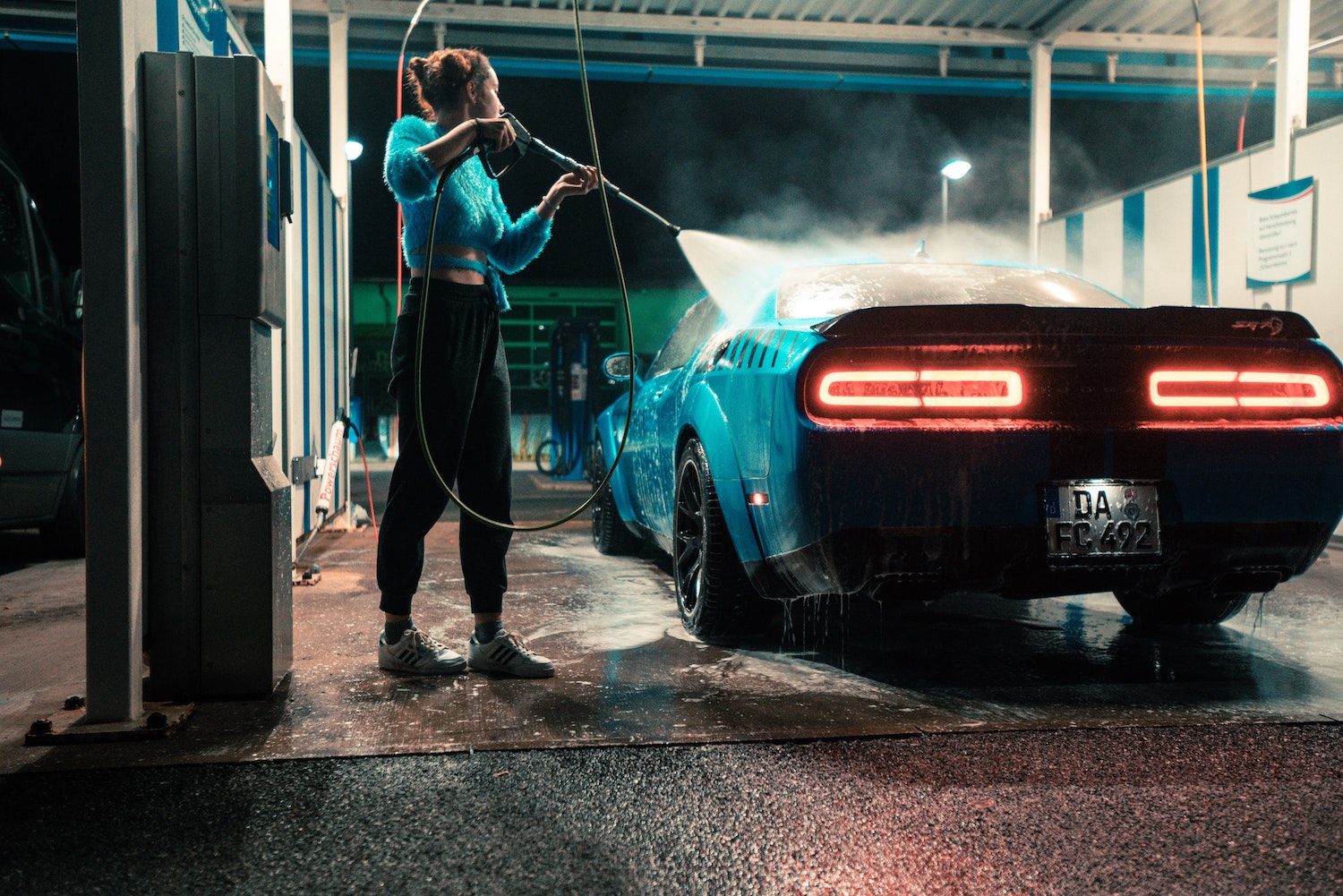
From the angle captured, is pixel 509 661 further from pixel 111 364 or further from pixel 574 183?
pixel 574 183

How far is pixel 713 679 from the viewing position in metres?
2.95

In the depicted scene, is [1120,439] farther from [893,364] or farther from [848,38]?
[848,38]

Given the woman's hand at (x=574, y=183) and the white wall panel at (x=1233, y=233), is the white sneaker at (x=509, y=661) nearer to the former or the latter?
the woman's hand at (x=574, y=183)

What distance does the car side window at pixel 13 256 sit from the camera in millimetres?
5234

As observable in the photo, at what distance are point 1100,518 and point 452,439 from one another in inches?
69.4

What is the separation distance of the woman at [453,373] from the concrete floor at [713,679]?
16 cm

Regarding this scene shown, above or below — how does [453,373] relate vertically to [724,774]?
above

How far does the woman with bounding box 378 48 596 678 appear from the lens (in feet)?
9.75

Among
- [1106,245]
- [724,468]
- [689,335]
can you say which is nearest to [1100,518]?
[724,468]

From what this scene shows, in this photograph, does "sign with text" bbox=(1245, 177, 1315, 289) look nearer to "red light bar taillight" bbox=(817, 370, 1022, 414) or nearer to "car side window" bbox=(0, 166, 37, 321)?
"red light bar taillight" bbox=(817, 370, 1022, 414)

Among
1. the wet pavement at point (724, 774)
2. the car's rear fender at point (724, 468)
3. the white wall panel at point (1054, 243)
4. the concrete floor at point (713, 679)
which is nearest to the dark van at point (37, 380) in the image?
the concrete floor at point (713, 679)

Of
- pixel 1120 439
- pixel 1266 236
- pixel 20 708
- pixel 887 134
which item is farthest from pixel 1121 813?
pixel 887 134

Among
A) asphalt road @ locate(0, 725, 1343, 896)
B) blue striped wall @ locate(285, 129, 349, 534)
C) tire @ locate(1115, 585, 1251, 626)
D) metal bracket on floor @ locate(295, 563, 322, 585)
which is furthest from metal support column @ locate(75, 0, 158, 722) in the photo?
tire @ locate(1115, 585, 1251, 626)

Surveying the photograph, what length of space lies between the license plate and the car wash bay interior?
2024 mm
